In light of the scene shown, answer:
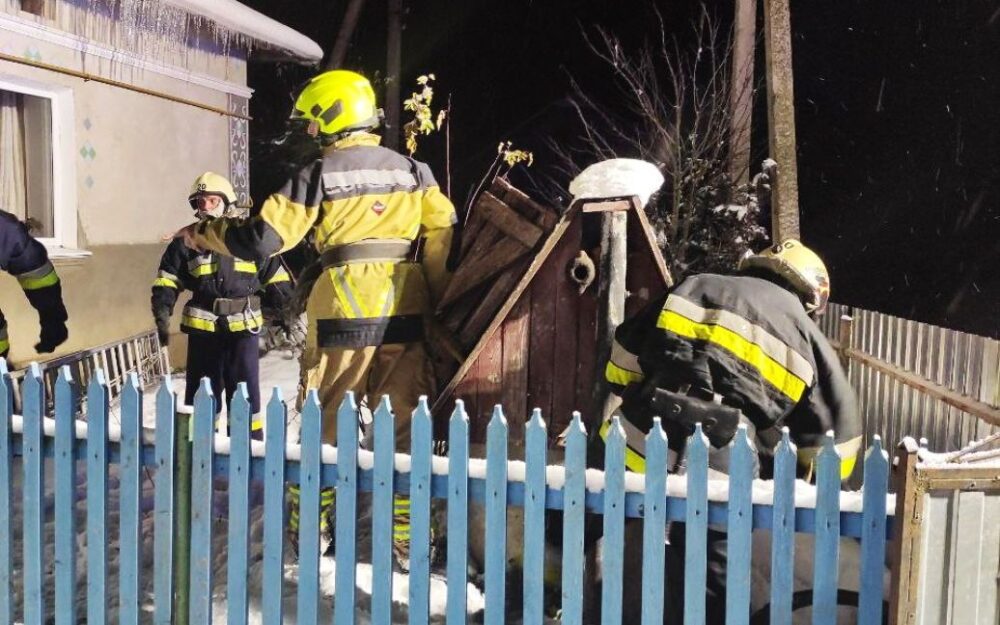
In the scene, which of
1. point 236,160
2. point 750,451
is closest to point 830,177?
point 236,160

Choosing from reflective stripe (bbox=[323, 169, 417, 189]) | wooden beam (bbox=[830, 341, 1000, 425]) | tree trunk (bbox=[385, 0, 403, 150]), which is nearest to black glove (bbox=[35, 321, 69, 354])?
reflective stripe (bbox=[323, 169, 417, 189])

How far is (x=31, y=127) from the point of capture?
6434 millimetres

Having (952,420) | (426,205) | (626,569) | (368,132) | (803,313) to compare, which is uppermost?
(368,132)

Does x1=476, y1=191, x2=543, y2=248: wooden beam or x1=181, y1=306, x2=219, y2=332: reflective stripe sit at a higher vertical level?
x1=476, y1=191, x2=543, y2=248: wooden beam

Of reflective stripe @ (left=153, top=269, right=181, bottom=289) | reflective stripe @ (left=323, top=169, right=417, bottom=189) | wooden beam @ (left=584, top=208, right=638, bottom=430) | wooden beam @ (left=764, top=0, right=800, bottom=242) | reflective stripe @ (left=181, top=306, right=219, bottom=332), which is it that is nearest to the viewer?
wooden beam @ (left=584, top=208, right=638, bottom=430)

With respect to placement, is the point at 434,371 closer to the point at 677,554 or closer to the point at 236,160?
the point at 677,554

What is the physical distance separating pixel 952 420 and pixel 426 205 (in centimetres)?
290

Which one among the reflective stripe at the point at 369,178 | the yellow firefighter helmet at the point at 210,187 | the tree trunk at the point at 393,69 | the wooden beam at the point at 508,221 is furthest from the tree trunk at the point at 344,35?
the wooden beam at the point at 508,221

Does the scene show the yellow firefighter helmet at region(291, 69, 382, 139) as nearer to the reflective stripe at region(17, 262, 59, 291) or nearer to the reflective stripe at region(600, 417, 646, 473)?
the reflective stripe at region(600, 417, 646, 473)

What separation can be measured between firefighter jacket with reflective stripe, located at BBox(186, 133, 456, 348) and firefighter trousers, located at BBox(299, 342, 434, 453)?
0.17 feet

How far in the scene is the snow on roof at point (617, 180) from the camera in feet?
11.8

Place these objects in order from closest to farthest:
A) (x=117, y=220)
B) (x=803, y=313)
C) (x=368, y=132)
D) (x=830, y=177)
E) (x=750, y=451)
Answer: (x=750, y=451)
(x=803, y=313)
(x=368, y=132)
(x=117, y=220)
(x=830, y=177)

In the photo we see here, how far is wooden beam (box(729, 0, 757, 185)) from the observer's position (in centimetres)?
902

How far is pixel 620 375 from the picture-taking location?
3213 millimetres
